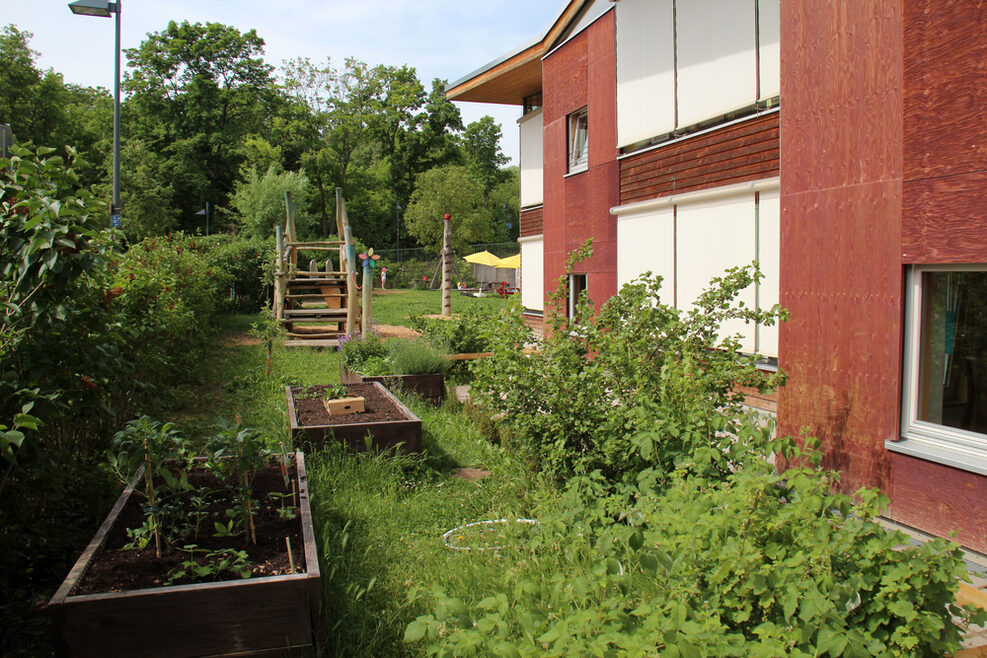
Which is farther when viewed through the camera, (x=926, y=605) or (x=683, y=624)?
(x=926, y=605)

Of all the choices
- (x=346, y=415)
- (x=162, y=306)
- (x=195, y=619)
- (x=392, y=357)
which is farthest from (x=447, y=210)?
(x=195, y=619)

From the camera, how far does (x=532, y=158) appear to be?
16656 mm

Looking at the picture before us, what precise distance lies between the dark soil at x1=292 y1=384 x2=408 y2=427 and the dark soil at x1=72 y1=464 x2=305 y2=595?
1.96m

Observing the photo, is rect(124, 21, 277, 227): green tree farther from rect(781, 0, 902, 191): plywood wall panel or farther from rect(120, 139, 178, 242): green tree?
rect(781, 0, 902, 191): plywood wall panel

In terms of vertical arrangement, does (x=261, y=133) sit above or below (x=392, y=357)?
above

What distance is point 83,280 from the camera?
12.4 ft

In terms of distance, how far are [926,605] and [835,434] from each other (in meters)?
3.61

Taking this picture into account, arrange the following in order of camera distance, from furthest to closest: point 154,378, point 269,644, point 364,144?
point 364,144 < point 154,378 < point 269,644

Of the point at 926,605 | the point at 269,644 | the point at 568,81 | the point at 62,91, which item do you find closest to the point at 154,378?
the point at 269,644

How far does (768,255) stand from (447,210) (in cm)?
4213

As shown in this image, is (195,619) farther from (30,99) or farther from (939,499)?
(30,99)

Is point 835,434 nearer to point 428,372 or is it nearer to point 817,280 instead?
point 817,280

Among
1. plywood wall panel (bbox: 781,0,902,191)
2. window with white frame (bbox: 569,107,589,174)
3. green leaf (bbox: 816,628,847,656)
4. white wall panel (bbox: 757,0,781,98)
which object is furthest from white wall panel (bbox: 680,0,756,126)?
green leaf (bbox: 816,628,847,656)

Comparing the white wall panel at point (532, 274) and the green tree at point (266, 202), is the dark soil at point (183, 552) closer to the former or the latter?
the white wall panel at point (532, 274)
